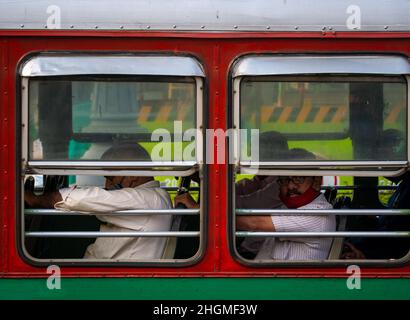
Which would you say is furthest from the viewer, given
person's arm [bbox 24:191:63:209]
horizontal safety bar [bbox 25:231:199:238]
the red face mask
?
the red face mask

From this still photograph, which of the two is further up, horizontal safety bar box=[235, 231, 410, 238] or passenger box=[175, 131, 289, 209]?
passenger box=[175, 131, 289, 209]

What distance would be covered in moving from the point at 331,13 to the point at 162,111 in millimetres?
966

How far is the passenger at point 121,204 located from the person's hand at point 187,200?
57 millimetres

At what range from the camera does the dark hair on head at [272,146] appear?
3869mm

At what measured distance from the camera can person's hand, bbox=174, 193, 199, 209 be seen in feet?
13.1

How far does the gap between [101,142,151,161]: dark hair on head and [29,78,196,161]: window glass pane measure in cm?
2

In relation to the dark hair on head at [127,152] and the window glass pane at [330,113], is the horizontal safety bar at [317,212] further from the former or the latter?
the dark hair on head at [127,152]

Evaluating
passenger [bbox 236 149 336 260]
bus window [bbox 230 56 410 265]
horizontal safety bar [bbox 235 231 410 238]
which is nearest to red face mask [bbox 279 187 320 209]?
passenger [bbox 236 149 336 260]

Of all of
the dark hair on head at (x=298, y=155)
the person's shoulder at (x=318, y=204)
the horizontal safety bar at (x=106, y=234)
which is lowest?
the horizontal safety bar at (x=106, y=234)

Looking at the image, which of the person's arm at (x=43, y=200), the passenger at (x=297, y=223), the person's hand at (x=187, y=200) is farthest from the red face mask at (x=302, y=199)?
the person's arm at (x=43, y=200)

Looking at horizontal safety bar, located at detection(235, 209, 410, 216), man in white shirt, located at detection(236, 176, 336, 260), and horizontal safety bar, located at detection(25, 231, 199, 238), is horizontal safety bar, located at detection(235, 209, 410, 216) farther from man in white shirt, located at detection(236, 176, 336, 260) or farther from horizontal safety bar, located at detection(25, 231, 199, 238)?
horizontal safety bar, located at detection(25, 231, 199, 238)

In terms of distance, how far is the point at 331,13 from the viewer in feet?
12.7

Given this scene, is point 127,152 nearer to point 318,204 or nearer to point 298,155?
A: point 298,155
